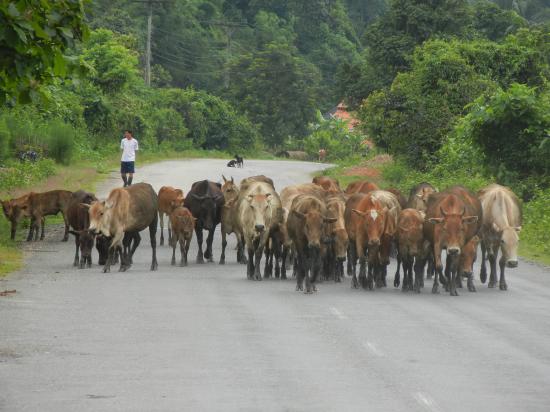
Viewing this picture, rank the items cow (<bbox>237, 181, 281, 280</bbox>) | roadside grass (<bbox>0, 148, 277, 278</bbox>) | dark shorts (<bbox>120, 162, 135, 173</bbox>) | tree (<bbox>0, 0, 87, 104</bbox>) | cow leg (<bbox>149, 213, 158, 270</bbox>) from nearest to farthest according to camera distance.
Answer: tree (<bbox>0, 0, 87, 104</bbox>), cow (<bbox>237, 181, 281, 280</bbox>), cow leg (<bbox>149, 213, 158, 270</bbox>), roadside grass (<bbox>0, 148, 277, 278</bbox>), dark shorts (<bbox>120, 162, 135, 173</bbox>)

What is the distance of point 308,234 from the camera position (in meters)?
18.7

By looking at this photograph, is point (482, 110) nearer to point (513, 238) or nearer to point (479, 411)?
point (513, 238)

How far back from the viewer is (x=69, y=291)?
714 inches


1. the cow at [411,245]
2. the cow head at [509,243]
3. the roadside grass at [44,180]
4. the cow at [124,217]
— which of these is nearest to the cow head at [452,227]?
the cow at [411,245]

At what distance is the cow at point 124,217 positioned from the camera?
816 inches

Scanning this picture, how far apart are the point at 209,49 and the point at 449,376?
95.0 metres

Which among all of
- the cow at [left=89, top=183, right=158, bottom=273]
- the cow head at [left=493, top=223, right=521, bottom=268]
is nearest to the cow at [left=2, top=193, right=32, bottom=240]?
the cow at [left=89, top=183, right=158, bottom=273]

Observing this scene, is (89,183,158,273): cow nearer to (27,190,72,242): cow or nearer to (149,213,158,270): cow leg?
(149,213,158,270): cow leg

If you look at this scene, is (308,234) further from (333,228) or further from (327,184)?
(327,184)

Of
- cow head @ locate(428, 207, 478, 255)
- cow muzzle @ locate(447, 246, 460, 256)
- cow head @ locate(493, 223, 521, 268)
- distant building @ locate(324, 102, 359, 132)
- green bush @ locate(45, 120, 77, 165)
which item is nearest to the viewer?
cow muzzle @ locate(447, 246, 460, 256)

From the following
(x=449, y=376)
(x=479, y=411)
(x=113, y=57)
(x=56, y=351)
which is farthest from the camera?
(x=113, y=57)

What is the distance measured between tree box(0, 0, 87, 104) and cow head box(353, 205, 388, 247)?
7.26 meters

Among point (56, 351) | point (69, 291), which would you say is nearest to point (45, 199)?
point (69, 291)

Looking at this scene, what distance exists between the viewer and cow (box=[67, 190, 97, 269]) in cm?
2120
